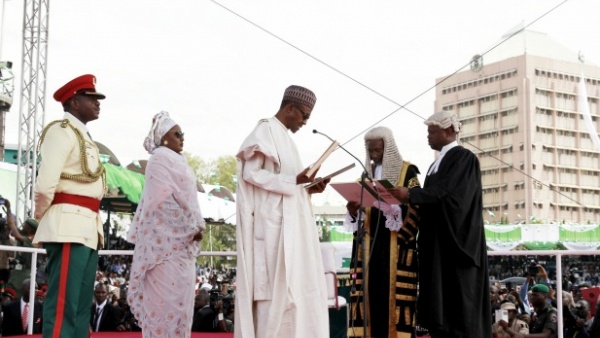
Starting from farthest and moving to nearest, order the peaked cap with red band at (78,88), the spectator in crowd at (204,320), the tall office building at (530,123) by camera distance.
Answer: the tall office building at (530,123), the spectator in crowd at (204,320), the peaked cap with red band at (78,88)

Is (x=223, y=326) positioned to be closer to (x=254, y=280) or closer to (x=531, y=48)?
(x=254, y=280)

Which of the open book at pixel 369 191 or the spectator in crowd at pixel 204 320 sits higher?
the open book at pixel 369 191

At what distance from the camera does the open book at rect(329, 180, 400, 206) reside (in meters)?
6.05

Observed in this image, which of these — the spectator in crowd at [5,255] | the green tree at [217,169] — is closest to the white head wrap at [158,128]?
the spectator in crowd at [5,255]

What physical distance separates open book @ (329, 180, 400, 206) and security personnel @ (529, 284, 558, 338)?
3353 mm

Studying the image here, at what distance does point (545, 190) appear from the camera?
11450 cm

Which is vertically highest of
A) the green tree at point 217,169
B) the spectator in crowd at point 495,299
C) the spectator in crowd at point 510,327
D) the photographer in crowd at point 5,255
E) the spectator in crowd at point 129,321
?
the green tree at point 217,169

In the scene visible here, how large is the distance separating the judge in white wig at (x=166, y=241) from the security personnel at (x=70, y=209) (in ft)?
2.39

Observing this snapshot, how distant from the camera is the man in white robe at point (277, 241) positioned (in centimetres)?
537

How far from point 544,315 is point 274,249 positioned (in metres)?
4.69

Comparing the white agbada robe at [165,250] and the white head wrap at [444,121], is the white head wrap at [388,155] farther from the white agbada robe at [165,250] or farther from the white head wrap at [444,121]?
the white agbada robe at [165,250]

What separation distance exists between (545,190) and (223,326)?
10830cm

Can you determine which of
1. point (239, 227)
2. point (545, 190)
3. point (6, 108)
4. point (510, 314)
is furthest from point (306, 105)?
point (545, 190)

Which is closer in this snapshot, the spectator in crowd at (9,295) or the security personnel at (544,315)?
the security personnel at (544,315)
